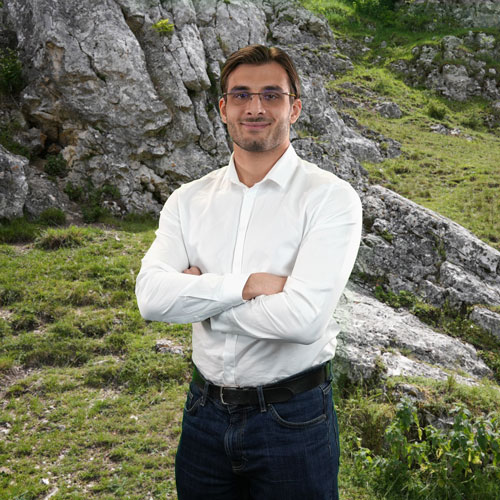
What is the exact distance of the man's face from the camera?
2.54 m

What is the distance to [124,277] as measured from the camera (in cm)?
960

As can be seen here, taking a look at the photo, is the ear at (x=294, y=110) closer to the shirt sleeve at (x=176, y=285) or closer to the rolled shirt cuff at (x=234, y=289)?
the shirt sleeve at (x=176, y=285)

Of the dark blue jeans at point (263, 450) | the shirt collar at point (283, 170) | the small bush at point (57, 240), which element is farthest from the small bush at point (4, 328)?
the shirt collar at point (283, 170)

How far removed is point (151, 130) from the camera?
1541cm

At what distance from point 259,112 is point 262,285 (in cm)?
101

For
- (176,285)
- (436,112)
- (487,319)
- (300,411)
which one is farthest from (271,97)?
(436,112)

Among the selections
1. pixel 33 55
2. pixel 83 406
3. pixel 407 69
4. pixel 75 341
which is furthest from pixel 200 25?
pixel 407 69

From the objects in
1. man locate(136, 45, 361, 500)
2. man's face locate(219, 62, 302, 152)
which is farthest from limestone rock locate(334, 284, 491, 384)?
man's face locate(219, 62, 302, 152)

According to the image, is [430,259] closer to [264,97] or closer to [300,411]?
[264,97]

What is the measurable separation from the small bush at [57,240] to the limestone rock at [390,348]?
701 centimetres

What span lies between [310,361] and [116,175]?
1385 cm

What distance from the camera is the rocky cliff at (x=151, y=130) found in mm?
10733

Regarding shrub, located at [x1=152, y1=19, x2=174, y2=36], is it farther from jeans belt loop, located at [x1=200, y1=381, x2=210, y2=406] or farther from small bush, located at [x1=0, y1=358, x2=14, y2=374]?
jeans belt loop, located at [x1=200, y1=381, x2=210, y2=406]

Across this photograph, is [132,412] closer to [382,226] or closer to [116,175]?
[382,226]
